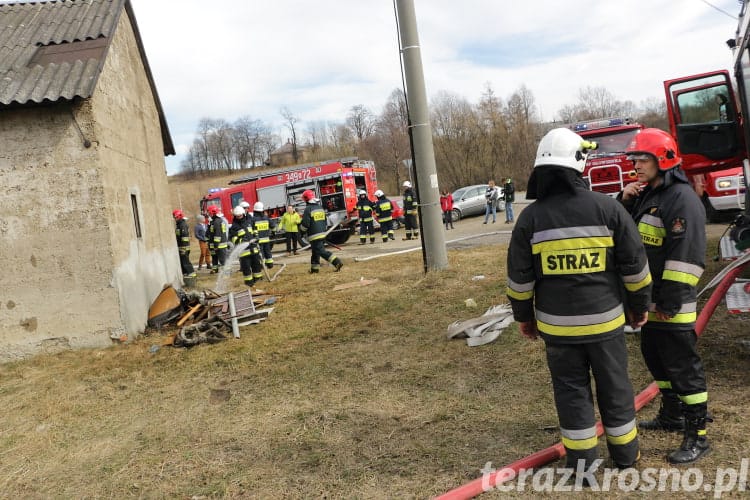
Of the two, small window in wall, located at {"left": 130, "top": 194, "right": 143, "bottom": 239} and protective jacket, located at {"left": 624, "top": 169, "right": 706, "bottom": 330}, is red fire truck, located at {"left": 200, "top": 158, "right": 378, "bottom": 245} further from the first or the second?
protective jacket, located at {"left": 624, "top": 169, "right": 706, "bottom": 330}

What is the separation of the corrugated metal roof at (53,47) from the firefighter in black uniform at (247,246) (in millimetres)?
4540

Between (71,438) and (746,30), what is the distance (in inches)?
277

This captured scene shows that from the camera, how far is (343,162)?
70.7 feet

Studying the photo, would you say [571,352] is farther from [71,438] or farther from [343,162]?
[343,162]

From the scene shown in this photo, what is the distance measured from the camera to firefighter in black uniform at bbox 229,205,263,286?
1136 cm

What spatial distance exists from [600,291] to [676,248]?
608mm

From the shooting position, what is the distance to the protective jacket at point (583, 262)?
274 cm

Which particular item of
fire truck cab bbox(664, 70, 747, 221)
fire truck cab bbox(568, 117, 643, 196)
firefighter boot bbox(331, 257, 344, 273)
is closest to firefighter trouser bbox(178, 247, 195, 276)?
firefighter boot bbox(331, 257, 344, 273)

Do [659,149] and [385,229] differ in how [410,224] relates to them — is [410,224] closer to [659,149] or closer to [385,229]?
[385,229]

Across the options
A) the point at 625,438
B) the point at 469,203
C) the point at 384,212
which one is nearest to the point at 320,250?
the point at 384,212

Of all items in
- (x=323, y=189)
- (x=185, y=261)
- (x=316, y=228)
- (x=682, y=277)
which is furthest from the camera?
(x=323, y=189)

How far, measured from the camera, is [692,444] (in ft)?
9.96

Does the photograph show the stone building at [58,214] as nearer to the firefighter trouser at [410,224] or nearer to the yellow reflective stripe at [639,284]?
the yellow reflective stripe at [639,284]

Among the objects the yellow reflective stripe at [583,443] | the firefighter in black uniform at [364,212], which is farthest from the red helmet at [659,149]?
the firefighter in black uniform at [364,212]
